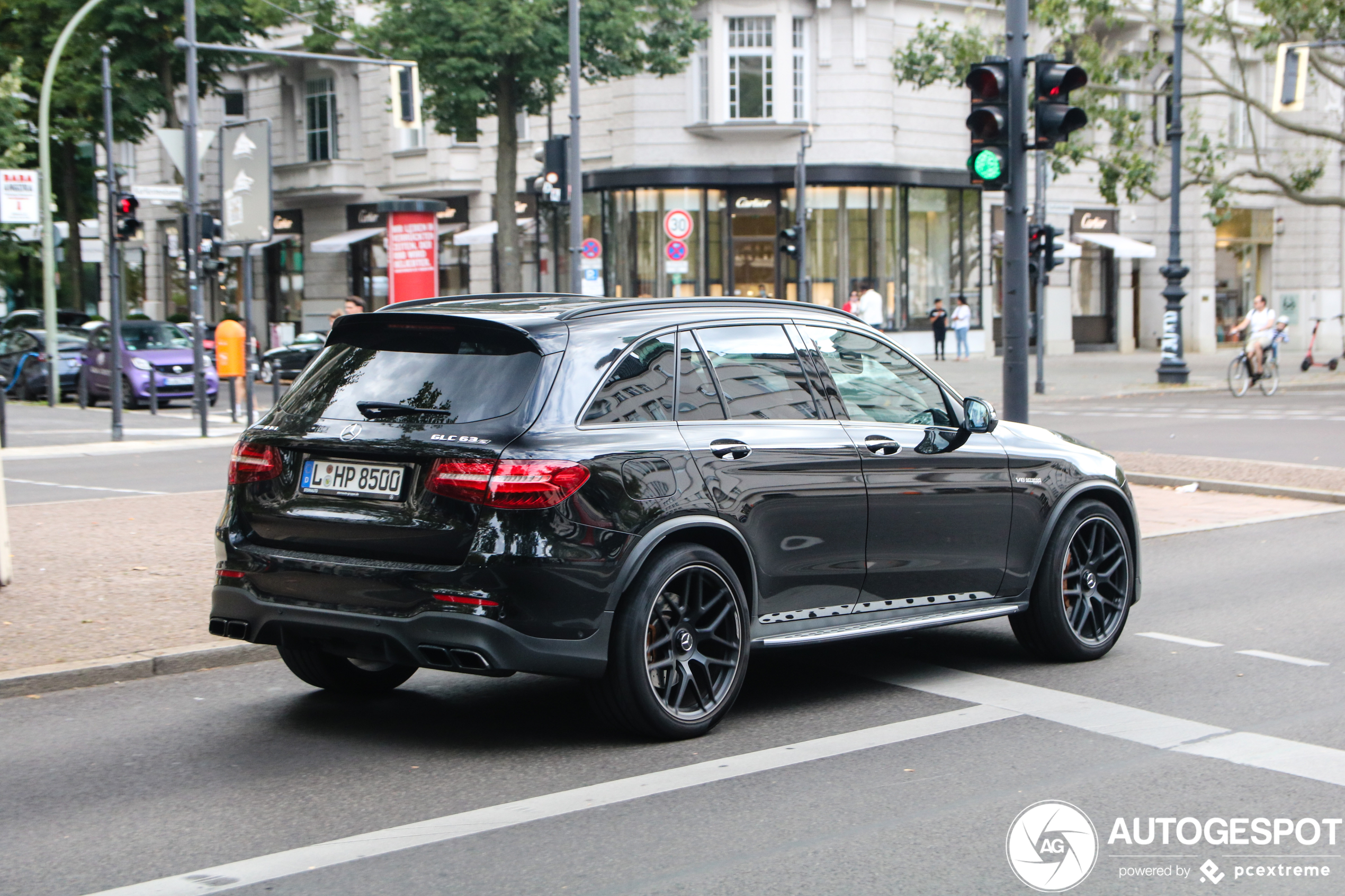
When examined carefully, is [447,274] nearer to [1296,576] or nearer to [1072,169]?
[1072,169]

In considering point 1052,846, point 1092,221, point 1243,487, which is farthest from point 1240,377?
point 1052,846

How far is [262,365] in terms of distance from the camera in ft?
131

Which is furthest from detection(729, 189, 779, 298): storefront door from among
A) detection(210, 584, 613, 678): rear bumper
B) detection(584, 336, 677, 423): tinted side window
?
detection(210, 584, 613, 678): rear bumper

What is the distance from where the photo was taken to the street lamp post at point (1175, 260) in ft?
92.9

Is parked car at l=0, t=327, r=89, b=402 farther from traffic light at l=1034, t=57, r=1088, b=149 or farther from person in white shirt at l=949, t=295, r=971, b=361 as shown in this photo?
traffic light at l=1034, t=57, r=1088, b=149

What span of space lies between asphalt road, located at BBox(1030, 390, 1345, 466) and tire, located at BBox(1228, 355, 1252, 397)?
242 millimetres

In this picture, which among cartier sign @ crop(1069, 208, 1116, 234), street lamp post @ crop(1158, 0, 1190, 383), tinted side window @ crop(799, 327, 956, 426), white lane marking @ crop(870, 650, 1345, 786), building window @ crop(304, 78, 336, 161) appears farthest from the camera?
building window @ crop(304, 78, 336, 161)

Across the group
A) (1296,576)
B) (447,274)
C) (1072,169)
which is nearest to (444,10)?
(447,274)

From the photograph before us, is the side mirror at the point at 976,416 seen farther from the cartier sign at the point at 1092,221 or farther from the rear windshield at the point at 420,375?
the cartier sign at the point at 1092,221

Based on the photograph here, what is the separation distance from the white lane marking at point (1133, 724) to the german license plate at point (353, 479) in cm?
248

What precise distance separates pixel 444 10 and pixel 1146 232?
24.7m

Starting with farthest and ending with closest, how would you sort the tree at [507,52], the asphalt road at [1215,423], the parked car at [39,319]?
the parked car at [39,319]
the tree at [507,52]
the asphalt road at [1215,423]

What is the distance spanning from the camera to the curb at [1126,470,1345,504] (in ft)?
43.8

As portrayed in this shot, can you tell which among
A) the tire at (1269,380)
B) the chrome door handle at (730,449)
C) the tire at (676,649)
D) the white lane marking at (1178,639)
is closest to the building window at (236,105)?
the tire at (1269,380)
